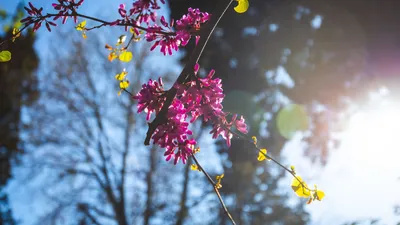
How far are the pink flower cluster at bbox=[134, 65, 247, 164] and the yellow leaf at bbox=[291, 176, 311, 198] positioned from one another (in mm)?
300

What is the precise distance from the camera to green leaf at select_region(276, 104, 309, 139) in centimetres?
725

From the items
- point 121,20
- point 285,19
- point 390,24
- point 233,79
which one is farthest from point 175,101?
point 233,79

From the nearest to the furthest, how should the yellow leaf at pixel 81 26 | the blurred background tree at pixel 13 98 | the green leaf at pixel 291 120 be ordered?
1. the yellow leaf at pixel 81 26
2. the green leaf at pixel 291 120
3. the blurred background tree at pixel 13 98

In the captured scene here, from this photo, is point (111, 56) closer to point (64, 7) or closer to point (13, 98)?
point (64, 7)

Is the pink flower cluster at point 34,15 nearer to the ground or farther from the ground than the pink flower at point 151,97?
farther from the ground

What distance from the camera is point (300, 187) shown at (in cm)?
133

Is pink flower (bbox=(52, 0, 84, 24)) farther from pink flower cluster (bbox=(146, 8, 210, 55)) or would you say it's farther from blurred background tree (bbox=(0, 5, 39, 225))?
blurred background tree (bbox=(0, 5, 39, 225))

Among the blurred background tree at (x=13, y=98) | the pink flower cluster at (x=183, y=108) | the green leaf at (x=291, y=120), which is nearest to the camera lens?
the pink flower cluster at (x=183, y=108)

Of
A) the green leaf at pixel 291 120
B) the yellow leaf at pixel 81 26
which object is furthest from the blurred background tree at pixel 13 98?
the yellow leaf at pixel 81 26

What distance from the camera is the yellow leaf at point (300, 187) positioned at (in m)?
1.31

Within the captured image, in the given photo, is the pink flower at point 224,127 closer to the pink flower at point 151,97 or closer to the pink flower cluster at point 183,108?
the pink flower cluster at point 183,108

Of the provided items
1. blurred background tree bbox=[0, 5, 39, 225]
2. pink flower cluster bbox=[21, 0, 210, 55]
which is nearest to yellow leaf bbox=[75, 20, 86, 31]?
pink flower cluster bbox=[21, 0, 210, 55]

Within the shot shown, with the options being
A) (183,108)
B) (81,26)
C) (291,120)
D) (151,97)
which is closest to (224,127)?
(183,108)

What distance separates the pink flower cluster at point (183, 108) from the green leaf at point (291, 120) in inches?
246
